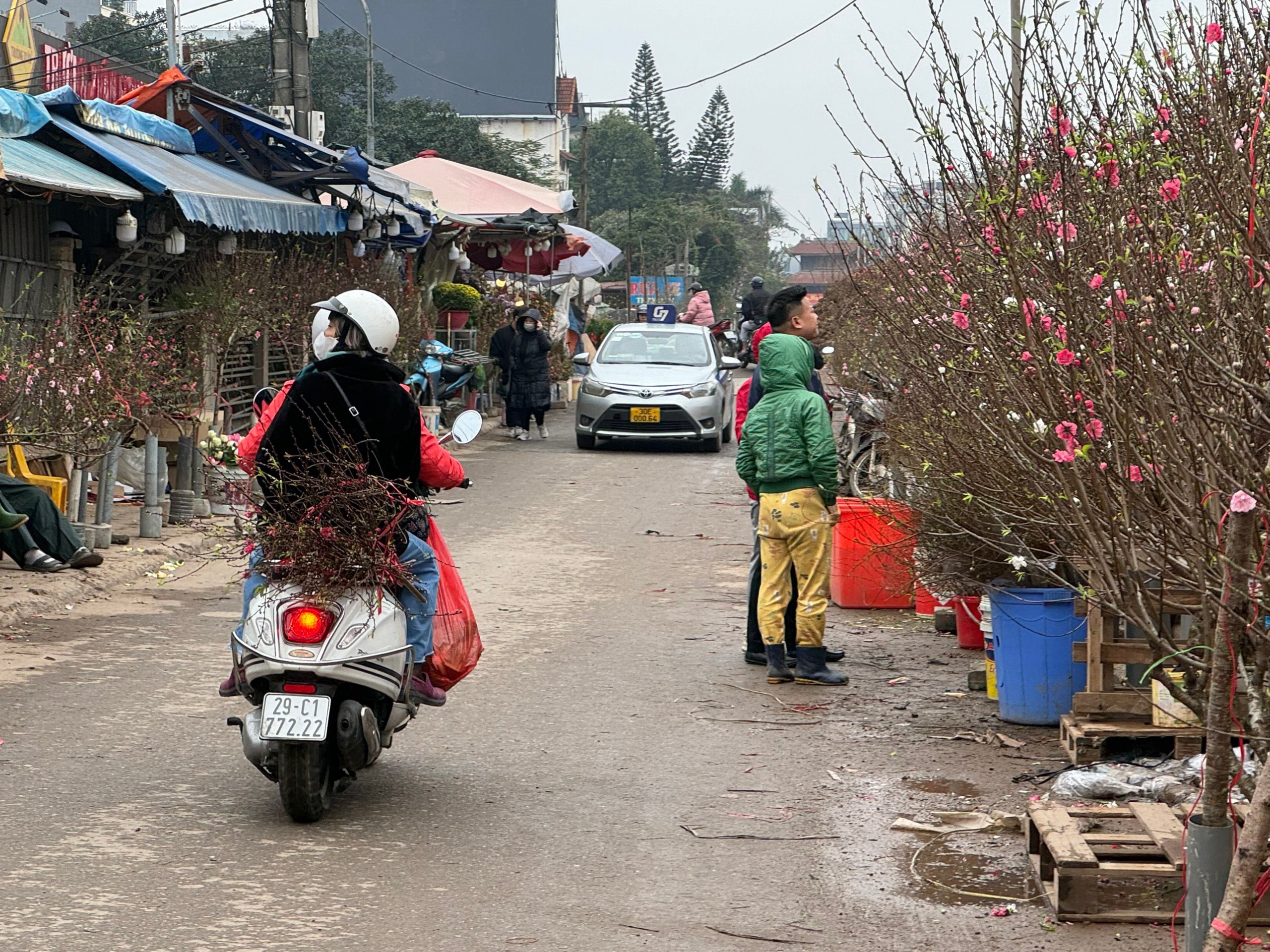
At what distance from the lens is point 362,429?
5586 mm

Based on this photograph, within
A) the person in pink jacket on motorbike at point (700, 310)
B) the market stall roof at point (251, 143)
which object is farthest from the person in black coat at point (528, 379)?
the person in pink jacket on motorbike at point (700, 310)

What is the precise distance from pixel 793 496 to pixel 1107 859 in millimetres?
3297

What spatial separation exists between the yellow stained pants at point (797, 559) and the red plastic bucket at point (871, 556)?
496mm

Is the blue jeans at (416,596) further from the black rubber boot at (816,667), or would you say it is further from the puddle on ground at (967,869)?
the black rubber boot at (816,667)

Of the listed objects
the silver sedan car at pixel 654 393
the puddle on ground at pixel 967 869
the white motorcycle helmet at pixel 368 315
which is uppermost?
the white motorcycle helmet at pixel 368 315

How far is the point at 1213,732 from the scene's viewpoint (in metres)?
3.66

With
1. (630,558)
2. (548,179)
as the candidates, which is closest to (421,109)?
(548,179)

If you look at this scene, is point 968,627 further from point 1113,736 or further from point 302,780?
point 302,780

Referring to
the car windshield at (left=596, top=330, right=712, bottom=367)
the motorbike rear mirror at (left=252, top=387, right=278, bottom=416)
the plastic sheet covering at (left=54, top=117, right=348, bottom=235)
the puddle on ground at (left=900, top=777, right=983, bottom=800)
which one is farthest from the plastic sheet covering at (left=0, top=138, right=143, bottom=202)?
the car windshield at (left=596, top=330, right=712, bottom=367)

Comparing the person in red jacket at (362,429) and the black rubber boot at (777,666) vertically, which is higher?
the person in red jacket at (362,429)

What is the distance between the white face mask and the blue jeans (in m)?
0.74

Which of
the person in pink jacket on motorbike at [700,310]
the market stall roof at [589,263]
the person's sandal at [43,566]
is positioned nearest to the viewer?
the person's sandal at [43,566]

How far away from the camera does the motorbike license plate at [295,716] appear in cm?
521

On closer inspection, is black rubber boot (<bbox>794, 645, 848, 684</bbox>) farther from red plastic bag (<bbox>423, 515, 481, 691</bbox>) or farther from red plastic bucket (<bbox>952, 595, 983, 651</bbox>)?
red plastic bag (<bbox>423, 515, 481, 691</bbox>)
